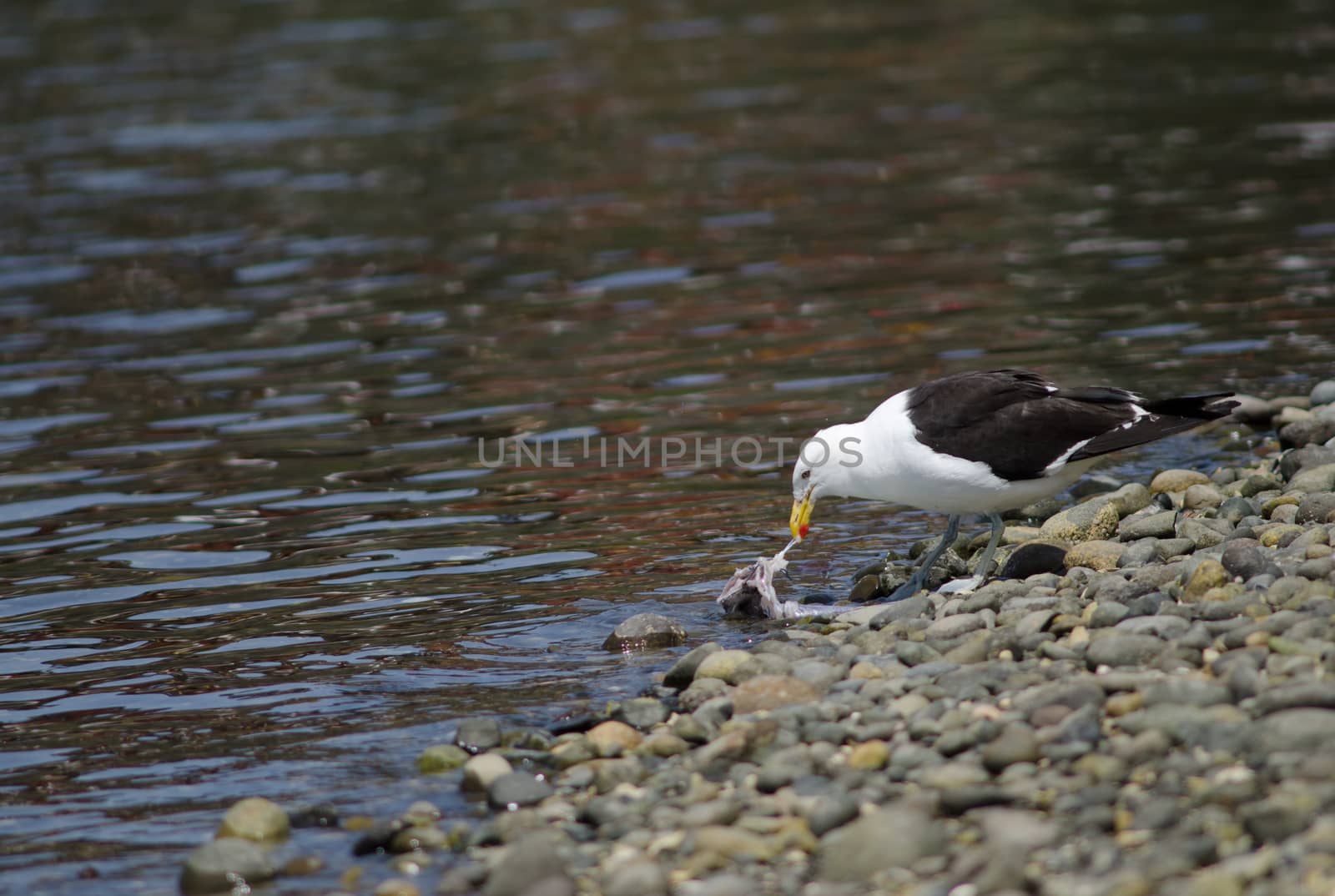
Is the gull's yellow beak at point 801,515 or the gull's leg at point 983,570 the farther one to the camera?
the gull's yellow beak at point 801,515

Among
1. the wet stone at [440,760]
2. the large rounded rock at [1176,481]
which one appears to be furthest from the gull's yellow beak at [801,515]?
the wet stone at [440,760]

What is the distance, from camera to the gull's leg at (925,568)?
7.73 m

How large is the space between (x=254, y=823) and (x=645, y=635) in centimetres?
229

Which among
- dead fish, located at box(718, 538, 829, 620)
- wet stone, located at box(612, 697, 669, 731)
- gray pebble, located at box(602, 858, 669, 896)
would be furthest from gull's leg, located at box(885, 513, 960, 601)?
gray pebble, located at box(602, 858, 669, 896)

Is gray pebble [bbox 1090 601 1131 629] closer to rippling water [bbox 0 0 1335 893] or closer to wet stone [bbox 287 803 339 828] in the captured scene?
rippling water [bbox 0 0 1335 893]

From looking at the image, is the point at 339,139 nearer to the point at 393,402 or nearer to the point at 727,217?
the point at 727,217

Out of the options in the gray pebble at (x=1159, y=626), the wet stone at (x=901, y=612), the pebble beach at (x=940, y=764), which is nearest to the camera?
the pebble beach at (x=940, y=764)

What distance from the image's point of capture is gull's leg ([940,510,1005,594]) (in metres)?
7.52

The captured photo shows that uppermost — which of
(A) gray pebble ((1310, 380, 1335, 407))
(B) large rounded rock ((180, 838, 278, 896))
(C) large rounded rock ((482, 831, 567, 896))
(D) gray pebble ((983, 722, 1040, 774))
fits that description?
(A) gray pebble ((1310, 380, 1335, 407))

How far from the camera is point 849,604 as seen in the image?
307 inches

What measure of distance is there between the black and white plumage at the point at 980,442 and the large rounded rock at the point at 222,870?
3.35 metres

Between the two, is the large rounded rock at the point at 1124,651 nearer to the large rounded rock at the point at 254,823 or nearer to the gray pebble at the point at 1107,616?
the gray pebble at the point at 1107,616

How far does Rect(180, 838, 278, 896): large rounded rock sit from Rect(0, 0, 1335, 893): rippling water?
242mm

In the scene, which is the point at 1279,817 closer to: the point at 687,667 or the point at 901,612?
the point at 901,612
